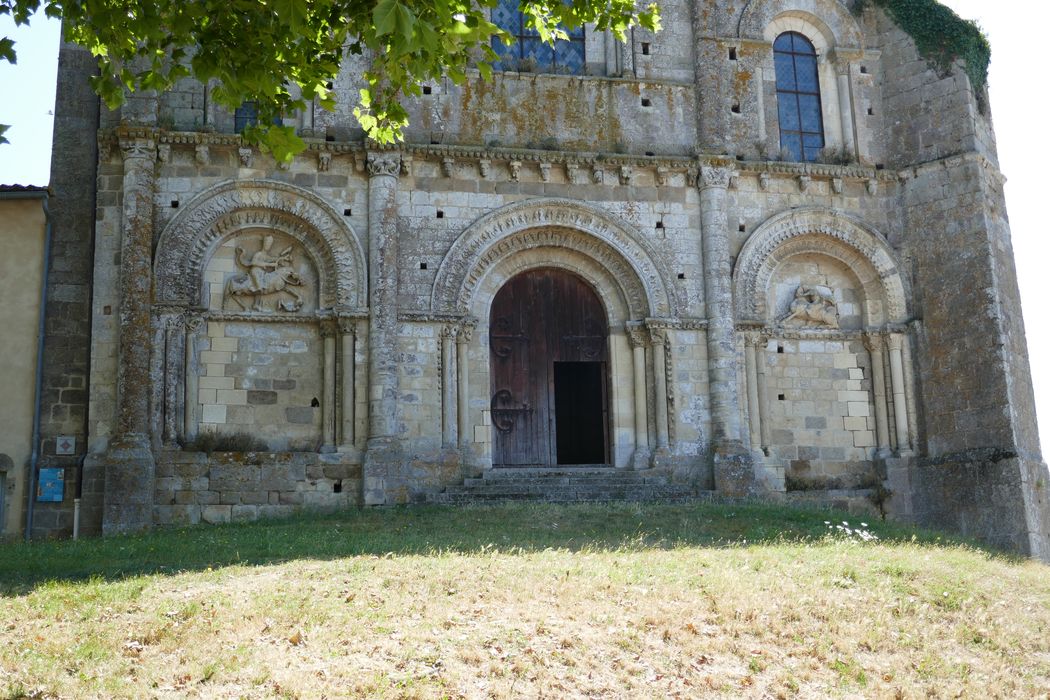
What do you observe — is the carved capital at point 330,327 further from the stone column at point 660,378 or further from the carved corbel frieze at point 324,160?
the stone column at point 660,378

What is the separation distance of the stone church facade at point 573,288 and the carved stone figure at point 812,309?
6cm

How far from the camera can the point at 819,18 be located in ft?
64.6

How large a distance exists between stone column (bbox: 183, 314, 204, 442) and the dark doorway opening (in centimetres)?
636

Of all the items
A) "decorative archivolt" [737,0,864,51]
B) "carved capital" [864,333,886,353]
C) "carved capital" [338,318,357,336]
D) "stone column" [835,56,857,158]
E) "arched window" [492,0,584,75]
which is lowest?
"carved capital" [864,333,886,353]

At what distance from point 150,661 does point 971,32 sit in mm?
17115

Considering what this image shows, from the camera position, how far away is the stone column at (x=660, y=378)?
688 inches

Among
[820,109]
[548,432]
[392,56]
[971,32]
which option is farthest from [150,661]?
[971,32]

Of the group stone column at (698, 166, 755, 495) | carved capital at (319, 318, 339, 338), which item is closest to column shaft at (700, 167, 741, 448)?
stone column at (698, 166, 755, 495)

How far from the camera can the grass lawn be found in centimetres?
802

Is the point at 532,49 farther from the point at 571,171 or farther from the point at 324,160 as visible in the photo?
the point at 324,160

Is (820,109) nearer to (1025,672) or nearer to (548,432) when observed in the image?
(548,432)

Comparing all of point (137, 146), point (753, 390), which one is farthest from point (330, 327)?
point (753, 390)

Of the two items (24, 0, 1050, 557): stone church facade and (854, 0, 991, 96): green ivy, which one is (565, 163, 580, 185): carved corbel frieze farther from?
(854, 0, 991, 96): green ivy

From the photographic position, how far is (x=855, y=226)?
735 inches
